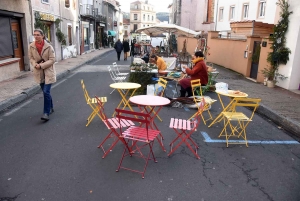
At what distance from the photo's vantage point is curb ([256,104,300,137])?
224 inches

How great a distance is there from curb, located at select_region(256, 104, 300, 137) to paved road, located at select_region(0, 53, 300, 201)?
26cm

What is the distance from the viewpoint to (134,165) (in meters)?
3.97

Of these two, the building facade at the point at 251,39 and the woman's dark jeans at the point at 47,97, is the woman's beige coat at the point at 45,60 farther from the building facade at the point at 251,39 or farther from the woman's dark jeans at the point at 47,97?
the building facade at the point at 251,39

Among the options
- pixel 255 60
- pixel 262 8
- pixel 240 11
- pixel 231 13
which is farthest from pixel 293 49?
pixel 231 13

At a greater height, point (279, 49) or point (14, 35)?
point (14, 35)

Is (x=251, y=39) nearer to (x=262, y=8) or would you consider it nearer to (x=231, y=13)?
(x=262, y=8)

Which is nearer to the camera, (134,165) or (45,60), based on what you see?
(134,165)

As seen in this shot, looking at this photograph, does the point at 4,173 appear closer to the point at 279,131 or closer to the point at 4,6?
the point at 279,131

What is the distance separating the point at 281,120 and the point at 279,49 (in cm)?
446

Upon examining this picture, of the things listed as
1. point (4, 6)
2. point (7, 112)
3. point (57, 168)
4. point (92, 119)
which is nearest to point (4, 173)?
point (57, 168)

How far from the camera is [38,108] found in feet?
22.6

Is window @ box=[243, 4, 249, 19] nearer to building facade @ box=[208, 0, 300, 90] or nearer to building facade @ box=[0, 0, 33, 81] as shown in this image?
building facade @ box=[208, 0, 300, 90]

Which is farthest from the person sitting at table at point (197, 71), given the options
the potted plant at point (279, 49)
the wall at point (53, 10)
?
the wall at point (53, 10)

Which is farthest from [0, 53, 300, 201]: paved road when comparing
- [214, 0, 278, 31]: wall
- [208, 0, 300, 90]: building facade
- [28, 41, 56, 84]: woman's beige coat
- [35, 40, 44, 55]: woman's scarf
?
[214, 0, 278, 31]: wall
